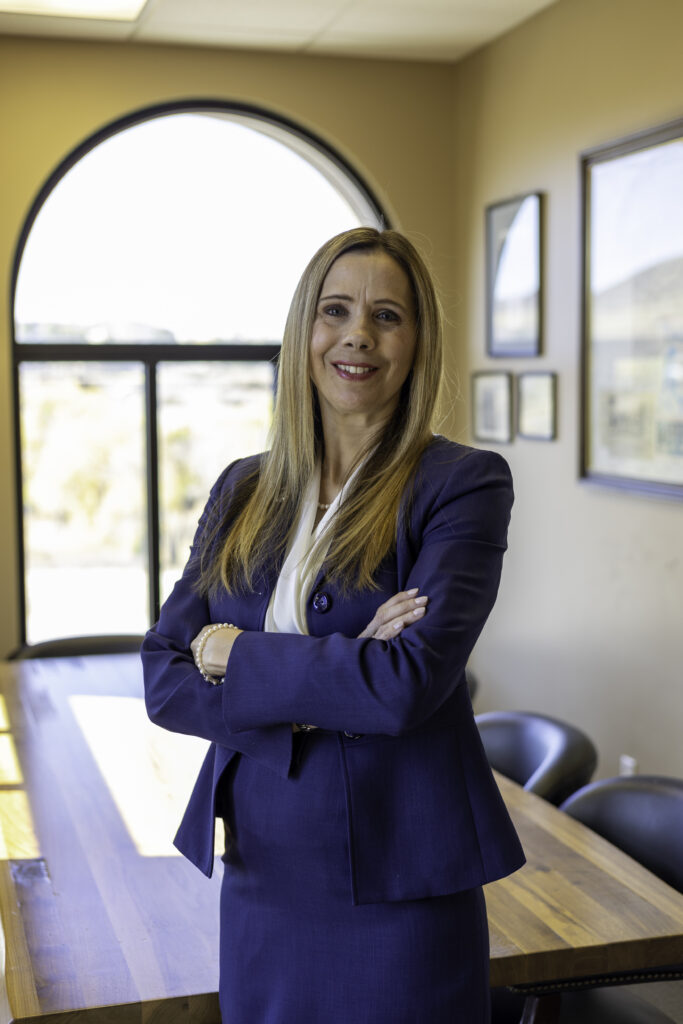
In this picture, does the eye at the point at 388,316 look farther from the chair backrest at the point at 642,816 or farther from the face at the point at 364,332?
the chair backrest at the point at 642,816

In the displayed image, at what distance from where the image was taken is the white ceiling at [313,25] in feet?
14.8

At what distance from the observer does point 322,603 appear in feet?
5.31

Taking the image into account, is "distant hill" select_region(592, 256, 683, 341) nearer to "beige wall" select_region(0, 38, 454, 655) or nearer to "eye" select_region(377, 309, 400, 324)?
"beige wall" select_region(0, 38, 454, 655)

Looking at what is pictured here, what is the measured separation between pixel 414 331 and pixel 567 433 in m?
2.89

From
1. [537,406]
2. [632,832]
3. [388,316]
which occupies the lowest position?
[632,832]

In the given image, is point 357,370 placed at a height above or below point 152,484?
above

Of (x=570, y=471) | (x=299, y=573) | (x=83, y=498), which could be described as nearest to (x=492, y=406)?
(x=570, y=471)

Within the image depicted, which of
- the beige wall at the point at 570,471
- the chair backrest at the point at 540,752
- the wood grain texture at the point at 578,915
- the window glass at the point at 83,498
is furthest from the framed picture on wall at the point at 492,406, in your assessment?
the wood grain texture at the point at 578,915

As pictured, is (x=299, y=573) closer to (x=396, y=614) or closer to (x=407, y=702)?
(x=396, y=614)

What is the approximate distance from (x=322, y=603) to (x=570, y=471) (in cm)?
303

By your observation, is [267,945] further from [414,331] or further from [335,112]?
[335,112]

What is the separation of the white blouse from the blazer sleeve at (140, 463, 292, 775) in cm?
14

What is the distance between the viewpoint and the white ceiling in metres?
4.52

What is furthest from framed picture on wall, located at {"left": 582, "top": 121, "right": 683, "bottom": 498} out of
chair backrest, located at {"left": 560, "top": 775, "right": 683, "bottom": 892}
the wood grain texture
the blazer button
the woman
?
the blazer button
